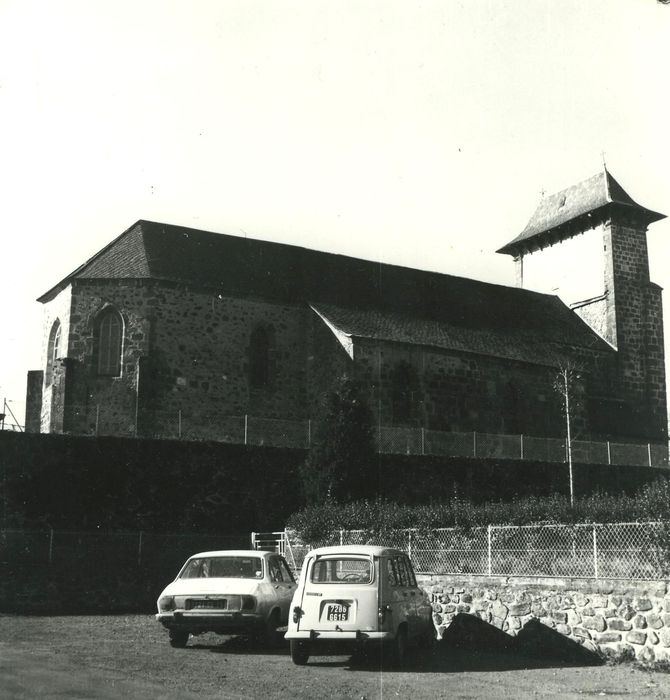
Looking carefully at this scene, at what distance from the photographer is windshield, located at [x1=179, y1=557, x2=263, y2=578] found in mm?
14609

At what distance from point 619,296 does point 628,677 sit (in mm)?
35892

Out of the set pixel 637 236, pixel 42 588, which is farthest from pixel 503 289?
pixel 42 588

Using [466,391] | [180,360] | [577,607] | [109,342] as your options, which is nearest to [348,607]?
[577,607]

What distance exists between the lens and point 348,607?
39.5ft

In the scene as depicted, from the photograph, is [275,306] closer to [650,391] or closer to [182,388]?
[182,388]

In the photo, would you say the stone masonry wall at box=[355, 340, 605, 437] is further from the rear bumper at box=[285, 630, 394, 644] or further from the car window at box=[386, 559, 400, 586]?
the rear bumper at box=[285, 630, 394, 644]

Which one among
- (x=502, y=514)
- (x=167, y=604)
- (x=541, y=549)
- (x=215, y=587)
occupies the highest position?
(x=502, y=514)

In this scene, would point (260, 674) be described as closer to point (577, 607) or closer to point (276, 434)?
point (577, 607)

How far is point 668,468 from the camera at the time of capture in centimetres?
3578

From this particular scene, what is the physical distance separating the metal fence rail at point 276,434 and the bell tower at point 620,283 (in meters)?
11.6

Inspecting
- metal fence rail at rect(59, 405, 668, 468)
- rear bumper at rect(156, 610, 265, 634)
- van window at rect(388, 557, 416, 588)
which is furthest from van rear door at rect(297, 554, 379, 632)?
metal fence rail at rect(59, 405, 668, 468)

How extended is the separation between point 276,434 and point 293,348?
6184 mm

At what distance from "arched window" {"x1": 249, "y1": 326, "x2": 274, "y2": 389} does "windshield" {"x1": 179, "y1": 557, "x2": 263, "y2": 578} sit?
20.3 metres

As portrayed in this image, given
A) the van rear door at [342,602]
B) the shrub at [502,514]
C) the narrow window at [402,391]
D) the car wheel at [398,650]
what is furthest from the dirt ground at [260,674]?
the narrow window at [402,391]
